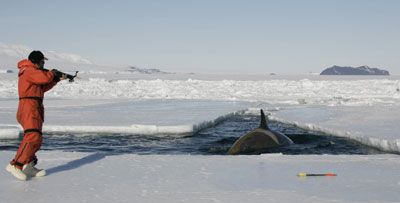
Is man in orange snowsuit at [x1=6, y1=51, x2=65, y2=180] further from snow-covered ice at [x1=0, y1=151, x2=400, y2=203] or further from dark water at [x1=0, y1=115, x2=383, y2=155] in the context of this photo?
dark water at [x1=0, y1=115, x2=383, y2=155]

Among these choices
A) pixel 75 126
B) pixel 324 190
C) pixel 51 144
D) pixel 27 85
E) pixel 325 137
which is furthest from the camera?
pixel 75 126

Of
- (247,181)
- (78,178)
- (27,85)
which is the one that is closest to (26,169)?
(78,178)

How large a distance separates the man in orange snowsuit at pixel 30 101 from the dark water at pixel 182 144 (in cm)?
464

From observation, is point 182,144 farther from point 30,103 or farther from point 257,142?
point 30,103

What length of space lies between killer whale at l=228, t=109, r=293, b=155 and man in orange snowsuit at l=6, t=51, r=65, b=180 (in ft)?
17.4

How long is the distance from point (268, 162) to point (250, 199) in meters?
2.56

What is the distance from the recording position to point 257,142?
1087 cm

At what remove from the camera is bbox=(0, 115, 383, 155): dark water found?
10.8m

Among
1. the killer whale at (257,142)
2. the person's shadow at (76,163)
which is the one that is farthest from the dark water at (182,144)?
the person's shadow at (76,163)

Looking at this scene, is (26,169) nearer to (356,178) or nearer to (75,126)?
(356,178)

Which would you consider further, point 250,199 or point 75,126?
point 75,126

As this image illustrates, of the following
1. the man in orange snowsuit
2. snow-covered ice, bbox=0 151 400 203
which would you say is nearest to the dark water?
snow-covered ice, bbox=0 151 400 203

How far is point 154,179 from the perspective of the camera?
621cm

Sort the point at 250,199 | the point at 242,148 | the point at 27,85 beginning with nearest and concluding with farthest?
the point at 250,199 → the point at 27,85 → the point at 242,148
